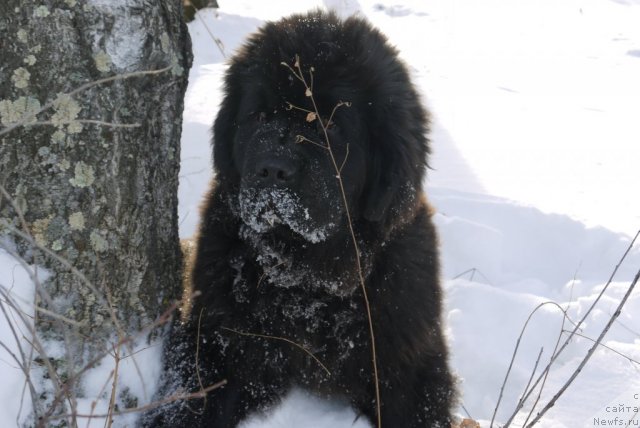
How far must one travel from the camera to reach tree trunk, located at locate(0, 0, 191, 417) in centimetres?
199

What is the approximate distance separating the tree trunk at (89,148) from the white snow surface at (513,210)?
14cm

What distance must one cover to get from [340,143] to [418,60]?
16.8ft

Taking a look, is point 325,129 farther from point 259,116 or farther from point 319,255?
point 319,255

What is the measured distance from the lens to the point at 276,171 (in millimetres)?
2131

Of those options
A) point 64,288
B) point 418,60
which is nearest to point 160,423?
point 64,288

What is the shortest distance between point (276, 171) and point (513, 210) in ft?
7.91

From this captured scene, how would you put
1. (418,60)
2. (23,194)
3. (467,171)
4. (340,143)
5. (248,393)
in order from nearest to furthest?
(23,194) < (340,143) < (248,393) < (467,171) < (418,60)

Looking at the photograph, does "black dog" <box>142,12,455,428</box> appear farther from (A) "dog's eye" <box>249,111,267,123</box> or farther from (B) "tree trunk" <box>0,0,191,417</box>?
(B) "tree trunk" <box>0,0,191,417</box>

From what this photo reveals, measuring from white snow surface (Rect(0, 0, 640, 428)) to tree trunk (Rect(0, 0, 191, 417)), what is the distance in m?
0.14

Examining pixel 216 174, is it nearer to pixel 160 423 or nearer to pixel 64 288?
pixel 64 288

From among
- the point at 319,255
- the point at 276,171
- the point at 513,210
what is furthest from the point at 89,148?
the point at 513,210

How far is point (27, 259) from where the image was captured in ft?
6.97

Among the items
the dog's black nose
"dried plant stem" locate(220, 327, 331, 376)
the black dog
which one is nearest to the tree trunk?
the black dog

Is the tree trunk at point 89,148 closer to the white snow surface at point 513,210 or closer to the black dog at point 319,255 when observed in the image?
the white snow surface at point 513,210
